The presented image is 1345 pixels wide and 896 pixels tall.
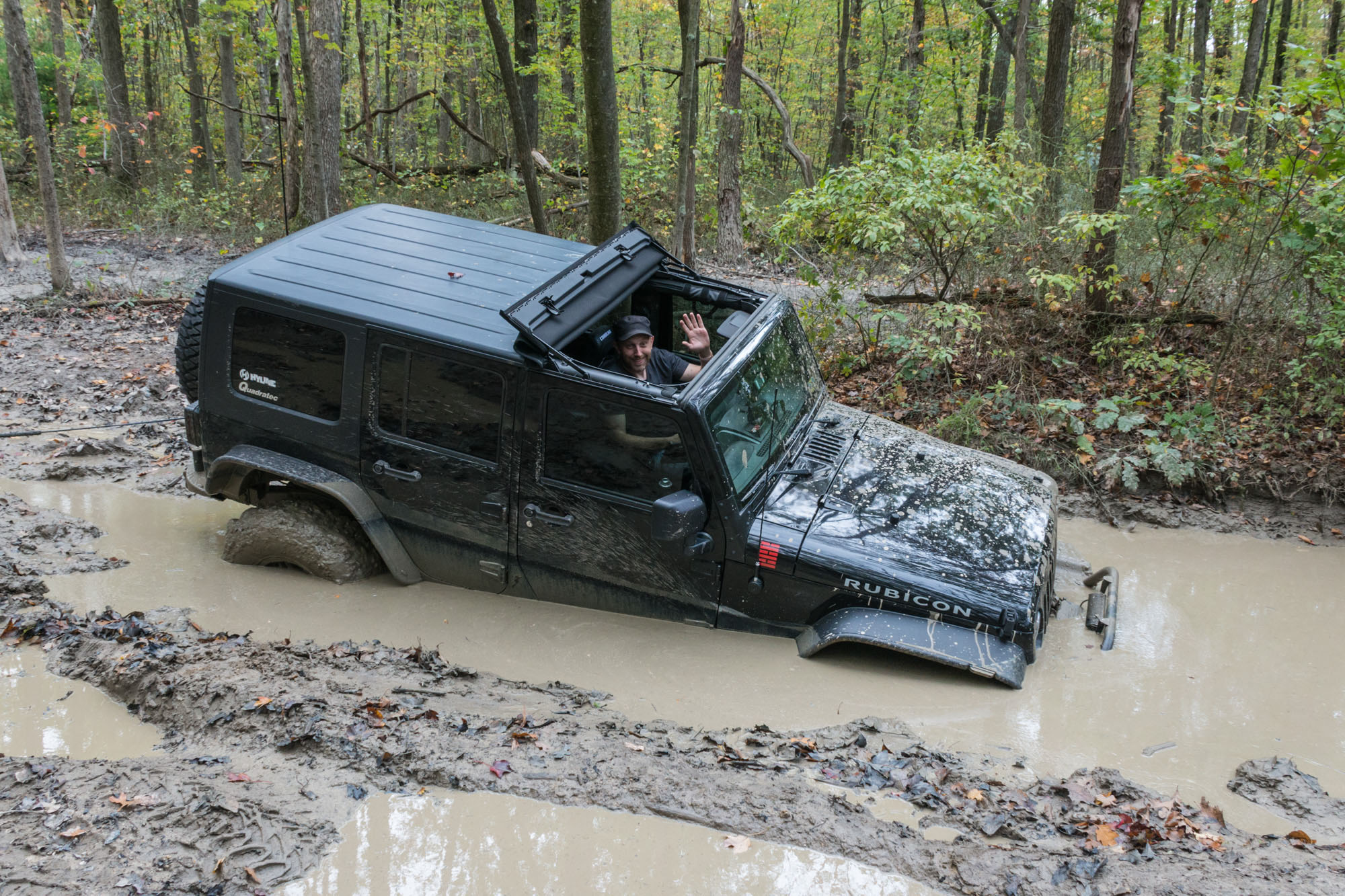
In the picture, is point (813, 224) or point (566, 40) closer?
point (813, 224)

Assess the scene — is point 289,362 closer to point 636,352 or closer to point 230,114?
point 636,352

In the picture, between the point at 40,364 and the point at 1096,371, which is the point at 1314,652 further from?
the point at 40,364

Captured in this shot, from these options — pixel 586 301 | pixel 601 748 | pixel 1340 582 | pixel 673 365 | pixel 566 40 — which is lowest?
pixel 1340 582

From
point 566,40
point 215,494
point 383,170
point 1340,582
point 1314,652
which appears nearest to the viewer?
point 1314,652

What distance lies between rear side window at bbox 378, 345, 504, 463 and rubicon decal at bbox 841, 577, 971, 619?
1.88 m

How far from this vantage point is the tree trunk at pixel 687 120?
332 inches

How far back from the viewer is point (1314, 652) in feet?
15.4

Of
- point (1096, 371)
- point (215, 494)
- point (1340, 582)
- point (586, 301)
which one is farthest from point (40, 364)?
point (1340, 582)

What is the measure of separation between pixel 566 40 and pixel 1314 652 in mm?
17965

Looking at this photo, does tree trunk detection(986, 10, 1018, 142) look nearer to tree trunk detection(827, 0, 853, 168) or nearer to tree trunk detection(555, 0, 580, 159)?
tree trunk detection(827, 0, 853, 168)

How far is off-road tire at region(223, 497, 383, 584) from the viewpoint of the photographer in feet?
16.7

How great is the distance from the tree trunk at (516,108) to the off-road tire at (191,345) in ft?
14.8

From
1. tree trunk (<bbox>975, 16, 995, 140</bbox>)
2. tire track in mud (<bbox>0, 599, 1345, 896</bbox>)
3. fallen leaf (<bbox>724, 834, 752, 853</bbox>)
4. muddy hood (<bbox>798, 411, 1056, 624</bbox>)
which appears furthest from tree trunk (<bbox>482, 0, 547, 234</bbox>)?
tree trunk (<bbox>975, 16, 995, 140</bbox>)

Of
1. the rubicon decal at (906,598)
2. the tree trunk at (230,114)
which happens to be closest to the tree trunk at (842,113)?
the tree trunk at (230,114)
